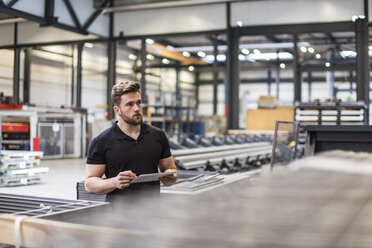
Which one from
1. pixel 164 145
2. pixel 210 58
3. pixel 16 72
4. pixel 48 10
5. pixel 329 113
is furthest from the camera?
pixel 210 58

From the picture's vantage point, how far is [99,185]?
8.06ft

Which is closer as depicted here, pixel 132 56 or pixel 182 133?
pixel 182 133

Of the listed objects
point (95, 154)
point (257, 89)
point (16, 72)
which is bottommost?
point (95, 154)

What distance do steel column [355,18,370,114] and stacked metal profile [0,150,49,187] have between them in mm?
8372

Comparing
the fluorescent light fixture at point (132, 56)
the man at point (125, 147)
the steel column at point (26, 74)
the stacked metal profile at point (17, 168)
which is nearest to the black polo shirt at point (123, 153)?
the man at point (125, 147)

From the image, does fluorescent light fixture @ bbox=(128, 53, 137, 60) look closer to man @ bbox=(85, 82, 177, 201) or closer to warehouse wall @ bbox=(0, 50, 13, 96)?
warehouse wall @ bbox=(0, 50, 13, 96)

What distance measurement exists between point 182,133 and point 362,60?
8.42 metres

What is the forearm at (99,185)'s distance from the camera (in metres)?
2.39

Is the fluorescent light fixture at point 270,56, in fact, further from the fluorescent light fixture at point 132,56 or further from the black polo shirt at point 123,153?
the black polo shirt at point 123,153

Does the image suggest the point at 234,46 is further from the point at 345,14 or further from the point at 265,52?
the point at 265,52

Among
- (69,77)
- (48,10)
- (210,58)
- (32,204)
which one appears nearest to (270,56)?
(210,58)

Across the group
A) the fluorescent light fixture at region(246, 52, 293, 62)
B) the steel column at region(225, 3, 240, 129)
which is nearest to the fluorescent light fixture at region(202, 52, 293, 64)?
the fluorescent light fixture at region(246, 52, 293, 62)

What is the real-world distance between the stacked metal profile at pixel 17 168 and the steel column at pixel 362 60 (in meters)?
8.37

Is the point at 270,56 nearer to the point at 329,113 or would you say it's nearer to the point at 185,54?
the point at 185,54
